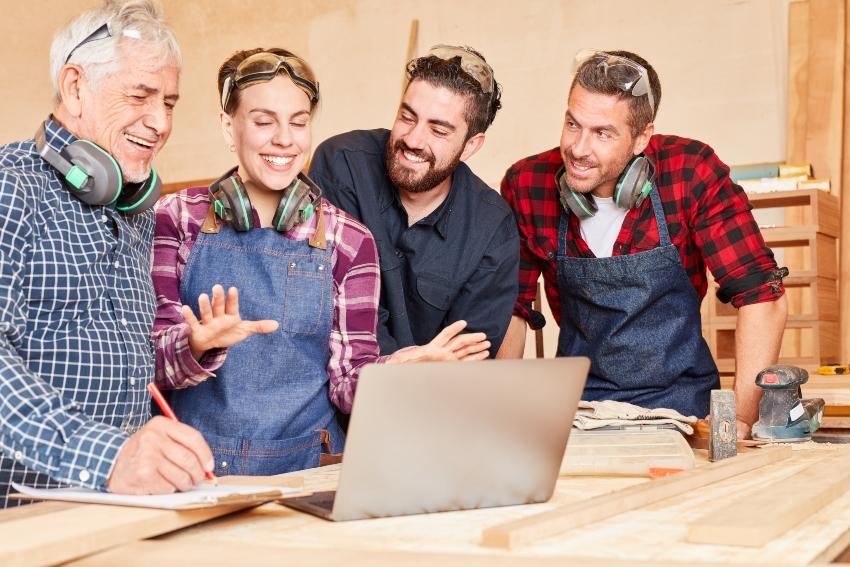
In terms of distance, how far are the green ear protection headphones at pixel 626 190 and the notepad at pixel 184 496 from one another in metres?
1.68

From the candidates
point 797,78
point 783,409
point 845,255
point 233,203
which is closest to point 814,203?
point 845,255

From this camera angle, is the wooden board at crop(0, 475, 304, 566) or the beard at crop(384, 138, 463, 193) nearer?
the wooden board at crop(0, 475, 304, 566)

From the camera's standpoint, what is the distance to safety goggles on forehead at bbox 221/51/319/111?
2.28 meters

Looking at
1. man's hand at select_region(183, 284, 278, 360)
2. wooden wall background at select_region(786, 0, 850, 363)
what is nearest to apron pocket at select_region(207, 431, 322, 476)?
man's hand at select_region(183, 284, 278, 360)

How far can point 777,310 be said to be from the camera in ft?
9.37

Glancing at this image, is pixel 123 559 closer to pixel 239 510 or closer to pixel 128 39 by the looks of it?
pixel 239 510

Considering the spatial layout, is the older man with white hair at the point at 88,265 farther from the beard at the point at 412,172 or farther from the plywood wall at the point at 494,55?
the plywood wall at the point at 494,55

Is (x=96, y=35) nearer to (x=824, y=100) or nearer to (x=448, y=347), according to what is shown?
(x=448, y=347)

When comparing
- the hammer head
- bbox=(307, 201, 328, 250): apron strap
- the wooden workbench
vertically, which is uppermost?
bbox=(307, 201, 328, 250): apron strap

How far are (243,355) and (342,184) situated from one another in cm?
78

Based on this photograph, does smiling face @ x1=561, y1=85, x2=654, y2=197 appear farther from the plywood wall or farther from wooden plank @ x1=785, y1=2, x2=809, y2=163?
the plywood wall

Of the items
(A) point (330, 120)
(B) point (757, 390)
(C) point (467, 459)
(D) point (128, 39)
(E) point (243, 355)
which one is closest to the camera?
(C) point (467, 459)

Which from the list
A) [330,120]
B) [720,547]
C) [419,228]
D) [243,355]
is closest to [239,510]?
[720,547]

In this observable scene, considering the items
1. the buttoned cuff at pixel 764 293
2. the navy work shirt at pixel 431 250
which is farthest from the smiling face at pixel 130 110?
the buttoned cuff at pixel 764 293
